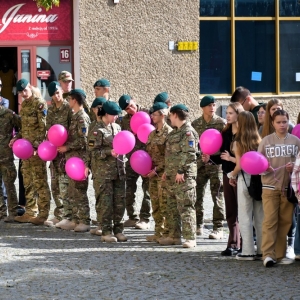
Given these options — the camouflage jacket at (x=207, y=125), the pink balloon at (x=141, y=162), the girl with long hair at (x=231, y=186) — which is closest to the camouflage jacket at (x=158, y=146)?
the pink balloon at (x=141, y=162)

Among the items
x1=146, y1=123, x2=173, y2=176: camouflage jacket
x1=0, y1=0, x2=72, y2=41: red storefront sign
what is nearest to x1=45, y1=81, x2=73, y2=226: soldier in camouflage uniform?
x1=146, y1=123, x2=173, y2=176: camouflage jacket

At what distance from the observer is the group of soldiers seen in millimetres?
10750

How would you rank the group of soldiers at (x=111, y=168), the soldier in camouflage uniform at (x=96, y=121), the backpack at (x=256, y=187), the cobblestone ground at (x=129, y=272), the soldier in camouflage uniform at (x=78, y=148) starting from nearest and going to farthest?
the cobblestone ground at (x=129, y=272)
the backpack at (x=256, y=187)
the group of soldiers at (x=111, y=168)
the soldier in camouflage uniform at (x=96, y=121)
the soldier in camouflage uniform at (x=78, y=148)

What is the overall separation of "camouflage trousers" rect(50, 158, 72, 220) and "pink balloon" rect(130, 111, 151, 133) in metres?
1.30

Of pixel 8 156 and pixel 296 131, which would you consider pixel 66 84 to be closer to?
pixel 8 156

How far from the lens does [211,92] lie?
2062cm

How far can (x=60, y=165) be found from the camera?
12.3 meters

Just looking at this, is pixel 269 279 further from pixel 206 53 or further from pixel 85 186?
pixel 206 53

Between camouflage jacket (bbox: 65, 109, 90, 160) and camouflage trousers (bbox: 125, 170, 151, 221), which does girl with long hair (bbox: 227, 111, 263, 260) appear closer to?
camouflage trousers (bbox: 125, 170, 151, 221)

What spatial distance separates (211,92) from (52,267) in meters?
11.6

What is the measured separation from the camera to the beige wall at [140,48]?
19422 mm

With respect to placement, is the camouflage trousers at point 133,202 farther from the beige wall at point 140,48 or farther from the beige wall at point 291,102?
the beige wall at point 291,102

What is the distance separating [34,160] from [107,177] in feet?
5.97

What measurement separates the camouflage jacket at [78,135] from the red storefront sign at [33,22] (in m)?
7.69
